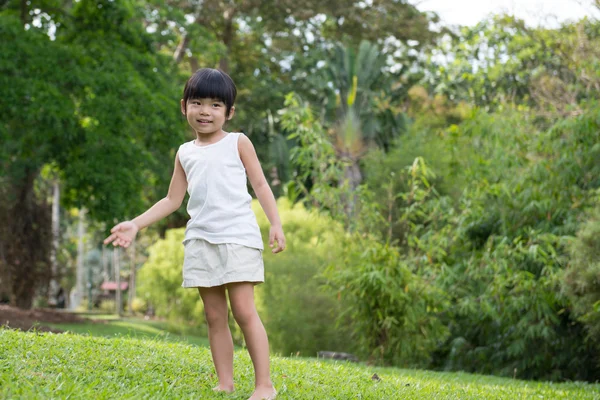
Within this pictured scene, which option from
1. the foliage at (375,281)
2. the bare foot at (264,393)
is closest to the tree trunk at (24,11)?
the foliage at (375,281)

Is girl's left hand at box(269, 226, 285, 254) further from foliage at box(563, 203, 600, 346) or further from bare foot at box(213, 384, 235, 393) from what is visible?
foliage at box(563, 203, 600, 346)

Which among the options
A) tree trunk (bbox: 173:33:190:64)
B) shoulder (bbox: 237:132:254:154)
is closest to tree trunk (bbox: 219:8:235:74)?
tree trunk (bbox: 173:33:190:64)

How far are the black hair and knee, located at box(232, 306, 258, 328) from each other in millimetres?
1007

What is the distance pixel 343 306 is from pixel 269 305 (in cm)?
362

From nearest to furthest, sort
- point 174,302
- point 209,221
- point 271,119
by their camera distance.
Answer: point 209,221, point 174,302, point 271,119

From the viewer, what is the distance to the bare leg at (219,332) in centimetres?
409

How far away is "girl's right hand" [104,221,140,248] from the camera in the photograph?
12.6ft

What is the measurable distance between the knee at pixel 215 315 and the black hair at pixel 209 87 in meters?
1.01

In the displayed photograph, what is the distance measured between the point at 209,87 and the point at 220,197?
543mm

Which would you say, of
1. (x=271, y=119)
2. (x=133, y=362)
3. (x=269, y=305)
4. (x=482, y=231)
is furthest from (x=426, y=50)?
(x=133, y=362)

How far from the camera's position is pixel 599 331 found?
9234 mm

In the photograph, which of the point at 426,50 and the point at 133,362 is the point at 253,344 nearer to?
the point at 133,362

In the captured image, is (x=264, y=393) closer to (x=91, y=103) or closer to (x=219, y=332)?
(x=219, y=332)

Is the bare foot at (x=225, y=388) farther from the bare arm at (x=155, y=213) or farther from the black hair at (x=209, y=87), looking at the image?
the black hair at (x=209, y=87)
